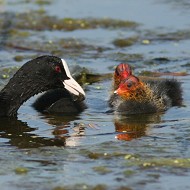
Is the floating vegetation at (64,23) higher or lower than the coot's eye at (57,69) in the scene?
higher

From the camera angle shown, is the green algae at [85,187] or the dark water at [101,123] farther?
the dark water at [101,123]

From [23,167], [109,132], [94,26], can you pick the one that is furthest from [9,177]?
[94,26]

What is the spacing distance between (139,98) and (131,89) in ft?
0.50

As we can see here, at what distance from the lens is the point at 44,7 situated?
17.1 metres

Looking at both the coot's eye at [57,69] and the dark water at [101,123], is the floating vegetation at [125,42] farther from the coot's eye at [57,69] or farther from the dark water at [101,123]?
the coot's eye at [57,69]

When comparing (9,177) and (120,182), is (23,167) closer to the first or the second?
(9,177)

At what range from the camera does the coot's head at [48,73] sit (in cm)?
1020

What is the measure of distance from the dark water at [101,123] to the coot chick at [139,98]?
150mm

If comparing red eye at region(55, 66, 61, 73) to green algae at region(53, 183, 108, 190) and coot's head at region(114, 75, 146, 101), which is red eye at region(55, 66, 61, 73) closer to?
coot's head at region(114, 75, 146, 101)

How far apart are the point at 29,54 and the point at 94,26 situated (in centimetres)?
230

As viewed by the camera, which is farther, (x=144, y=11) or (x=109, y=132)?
(x=144, y=11)

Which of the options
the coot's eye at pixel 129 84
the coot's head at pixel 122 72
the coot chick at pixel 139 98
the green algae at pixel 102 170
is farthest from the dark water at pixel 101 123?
the coot's eye at pixel 129 84

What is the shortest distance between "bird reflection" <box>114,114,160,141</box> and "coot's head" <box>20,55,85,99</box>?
0.63 metres

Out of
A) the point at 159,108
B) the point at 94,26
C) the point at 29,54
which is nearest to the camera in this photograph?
the point at 159,108
